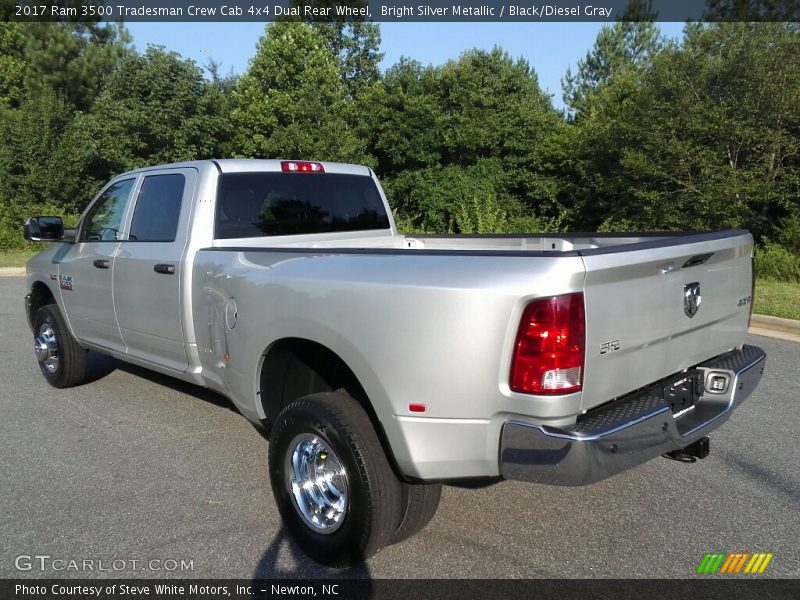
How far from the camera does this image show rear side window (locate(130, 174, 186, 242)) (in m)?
4.33

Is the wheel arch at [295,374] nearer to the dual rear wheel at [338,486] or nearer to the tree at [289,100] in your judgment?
the dual rear wheel at [338,486]

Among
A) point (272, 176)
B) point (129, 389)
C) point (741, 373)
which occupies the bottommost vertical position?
point (129, 389)

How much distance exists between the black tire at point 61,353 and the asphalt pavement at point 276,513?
0.81m

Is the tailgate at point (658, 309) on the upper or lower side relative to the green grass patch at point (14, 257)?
upper

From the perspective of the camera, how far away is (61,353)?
5.77 meters

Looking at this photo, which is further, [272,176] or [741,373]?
[272,176]

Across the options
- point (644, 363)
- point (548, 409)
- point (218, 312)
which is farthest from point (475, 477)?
point (218, 312)

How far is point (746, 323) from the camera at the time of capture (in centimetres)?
364

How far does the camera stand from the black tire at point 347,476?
2.77m

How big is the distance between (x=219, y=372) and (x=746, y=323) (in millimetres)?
3015

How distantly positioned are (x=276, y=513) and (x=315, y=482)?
56 centimetres

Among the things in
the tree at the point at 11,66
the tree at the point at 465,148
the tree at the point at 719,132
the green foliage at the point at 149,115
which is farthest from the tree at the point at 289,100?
the tree at the point at 719,132

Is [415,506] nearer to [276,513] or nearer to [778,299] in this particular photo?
[276,513]

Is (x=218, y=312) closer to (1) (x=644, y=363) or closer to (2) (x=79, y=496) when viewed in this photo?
(2) (x=79, y=496)
